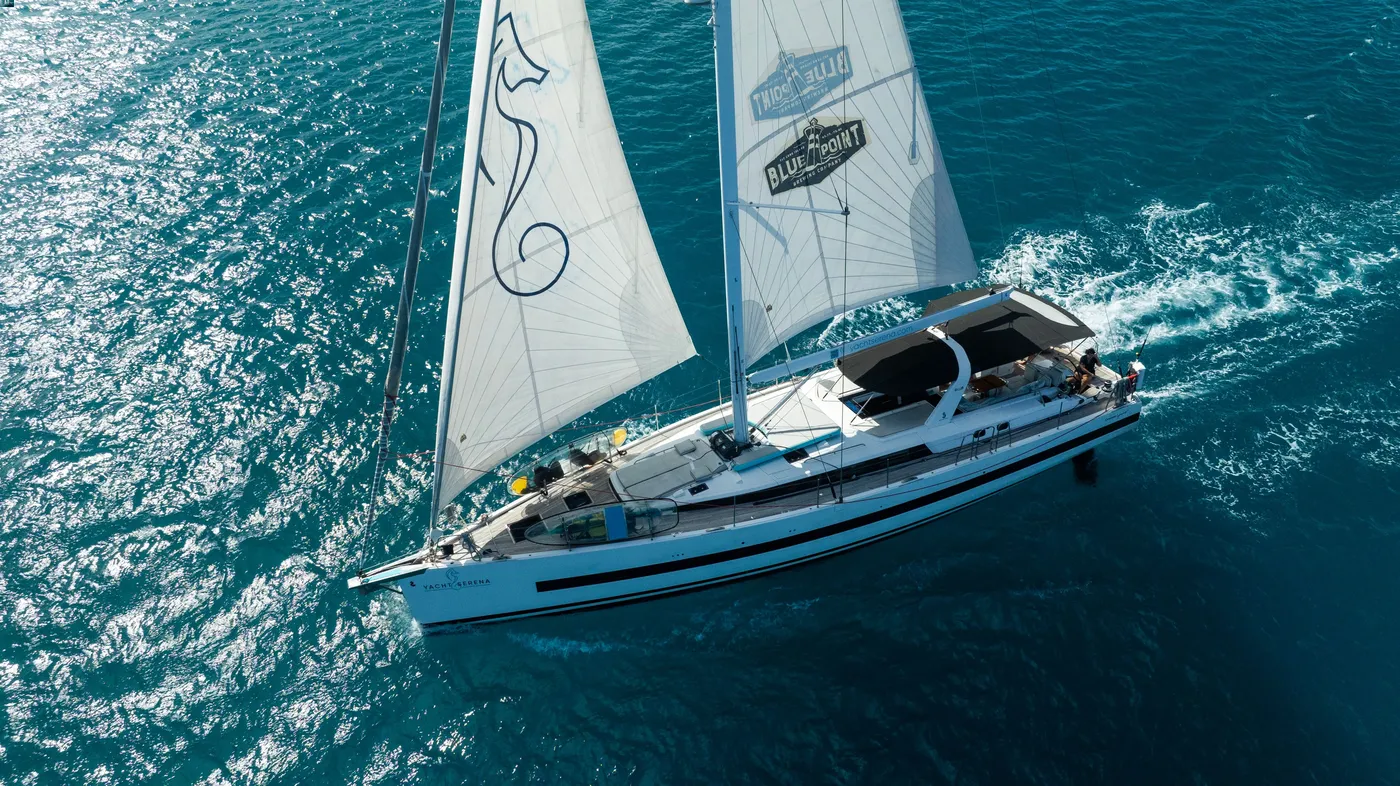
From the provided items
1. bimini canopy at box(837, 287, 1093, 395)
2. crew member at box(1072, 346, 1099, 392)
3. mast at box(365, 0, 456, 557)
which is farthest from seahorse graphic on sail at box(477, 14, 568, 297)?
crew member at box(1072, 346, 1099, 392)

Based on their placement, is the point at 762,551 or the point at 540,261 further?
the point at 762,551

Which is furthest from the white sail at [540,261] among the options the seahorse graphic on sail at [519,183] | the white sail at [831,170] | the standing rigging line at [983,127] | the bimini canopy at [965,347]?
the standing rigging line at [983,127]

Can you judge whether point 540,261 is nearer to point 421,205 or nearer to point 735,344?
point 421,205

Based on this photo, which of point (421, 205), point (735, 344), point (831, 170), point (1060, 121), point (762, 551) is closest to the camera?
point (421, 205)

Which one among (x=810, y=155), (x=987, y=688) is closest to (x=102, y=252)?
(x=810, y=155)

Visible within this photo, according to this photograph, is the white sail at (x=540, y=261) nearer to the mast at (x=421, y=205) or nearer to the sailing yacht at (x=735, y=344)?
the sailing yacht at (x=735, y=344)

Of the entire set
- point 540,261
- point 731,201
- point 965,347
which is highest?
point 540,261

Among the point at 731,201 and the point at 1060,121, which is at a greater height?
the point at 731,201

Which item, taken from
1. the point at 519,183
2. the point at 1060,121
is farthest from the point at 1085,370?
the point at 519,183
